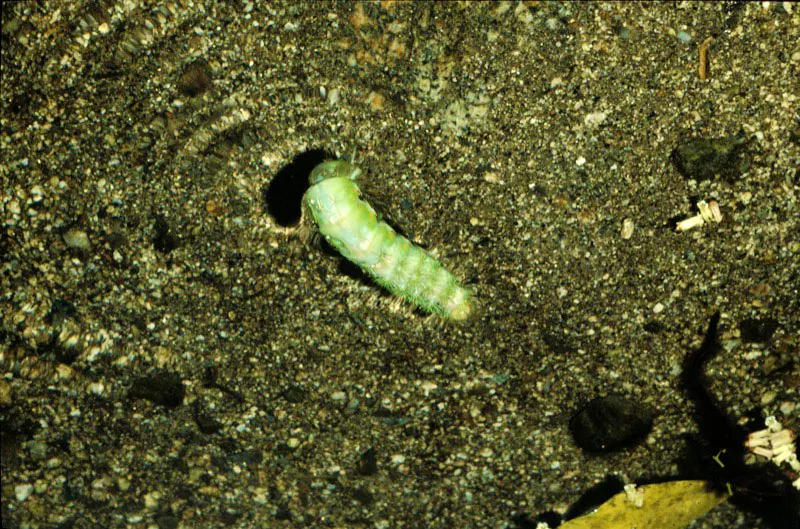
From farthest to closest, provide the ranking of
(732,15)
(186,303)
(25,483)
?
→ (25,483) → (186,303) → (732,15)

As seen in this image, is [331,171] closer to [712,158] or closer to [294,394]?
[294,394]

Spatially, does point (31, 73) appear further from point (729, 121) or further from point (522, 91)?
point (729, 121)

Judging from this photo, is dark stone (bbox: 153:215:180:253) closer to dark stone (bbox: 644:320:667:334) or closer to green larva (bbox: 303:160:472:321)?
green larva (bbox: 303:160:472:321)

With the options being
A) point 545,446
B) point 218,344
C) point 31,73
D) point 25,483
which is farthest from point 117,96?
point 545,446

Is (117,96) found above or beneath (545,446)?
above

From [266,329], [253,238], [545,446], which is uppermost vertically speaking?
[253,238]

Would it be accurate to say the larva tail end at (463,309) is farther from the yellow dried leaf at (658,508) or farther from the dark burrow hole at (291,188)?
the yellow dried leaf at (658,508)

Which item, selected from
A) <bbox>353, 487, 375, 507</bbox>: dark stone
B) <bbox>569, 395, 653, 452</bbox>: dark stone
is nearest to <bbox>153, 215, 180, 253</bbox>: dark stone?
<bbox>353, 487, 375, 507</bbox>: dark stone

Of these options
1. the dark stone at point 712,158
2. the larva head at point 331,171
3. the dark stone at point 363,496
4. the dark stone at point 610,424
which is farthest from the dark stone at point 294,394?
the dark stone at point 712,158
